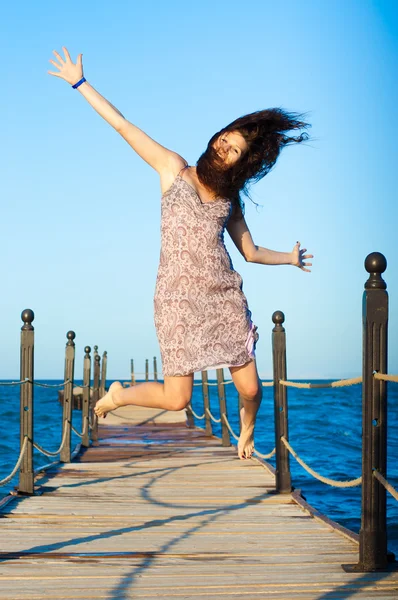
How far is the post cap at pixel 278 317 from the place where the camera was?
5.33 metres

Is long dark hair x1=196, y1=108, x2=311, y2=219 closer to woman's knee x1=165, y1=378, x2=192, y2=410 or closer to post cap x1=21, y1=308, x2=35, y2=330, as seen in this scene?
woman's knee x1=165, y1=378, x2=192, y2=410

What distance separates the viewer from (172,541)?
3.73m

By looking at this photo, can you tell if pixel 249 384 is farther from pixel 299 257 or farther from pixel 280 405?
pixel 280 405

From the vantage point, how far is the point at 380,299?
315 centimetres

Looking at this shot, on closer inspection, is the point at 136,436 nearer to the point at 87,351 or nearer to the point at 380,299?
the point at 87,351

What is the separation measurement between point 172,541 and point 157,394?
716mm

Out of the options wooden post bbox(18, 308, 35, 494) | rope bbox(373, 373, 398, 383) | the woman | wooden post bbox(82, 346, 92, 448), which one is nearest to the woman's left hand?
the woman

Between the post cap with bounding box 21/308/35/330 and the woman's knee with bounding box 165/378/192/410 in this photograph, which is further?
the post cap with bounding box 21/308/35/330

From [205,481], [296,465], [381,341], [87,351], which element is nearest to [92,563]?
[381,341]

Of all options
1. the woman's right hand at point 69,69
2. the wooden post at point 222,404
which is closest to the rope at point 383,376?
the woman's right hand at point 69,69

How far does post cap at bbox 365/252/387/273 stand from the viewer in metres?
3.12

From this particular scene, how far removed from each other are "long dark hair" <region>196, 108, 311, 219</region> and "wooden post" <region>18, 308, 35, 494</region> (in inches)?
86.7

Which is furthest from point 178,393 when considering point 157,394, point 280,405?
point 280,405

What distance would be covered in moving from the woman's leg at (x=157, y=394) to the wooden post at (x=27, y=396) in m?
1.32
